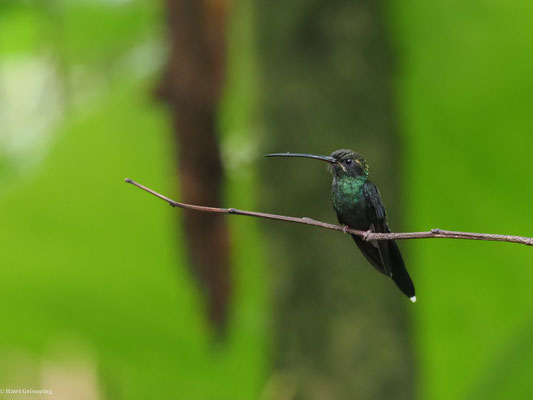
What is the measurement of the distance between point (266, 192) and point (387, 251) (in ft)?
5.22

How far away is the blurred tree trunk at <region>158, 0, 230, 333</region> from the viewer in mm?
1639

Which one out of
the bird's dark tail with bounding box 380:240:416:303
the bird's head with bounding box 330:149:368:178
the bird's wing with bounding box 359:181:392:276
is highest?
the bird's head with bounding box 330:149:368:178

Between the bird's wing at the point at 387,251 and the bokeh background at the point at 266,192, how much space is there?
65cm

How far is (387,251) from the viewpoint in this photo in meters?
0.84

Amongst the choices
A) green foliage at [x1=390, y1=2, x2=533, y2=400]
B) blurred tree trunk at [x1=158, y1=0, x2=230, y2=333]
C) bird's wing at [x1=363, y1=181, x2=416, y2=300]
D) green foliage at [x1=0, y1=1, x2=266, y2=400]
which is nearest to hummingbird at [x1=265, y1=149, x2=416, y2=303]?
bird's wing at [x1=363, y1=181, x2=416, y2=300]

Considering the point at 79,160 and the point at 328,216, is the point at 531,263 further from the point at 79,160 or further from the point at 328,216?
the point at 79,160

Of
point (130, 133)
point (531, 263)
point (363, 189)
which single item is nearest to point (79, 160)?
point (130, 133)

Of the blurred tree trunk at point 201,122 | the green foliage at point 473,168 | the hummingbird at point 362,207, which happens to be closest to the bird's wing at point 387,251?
the hummingbird at point 362,207

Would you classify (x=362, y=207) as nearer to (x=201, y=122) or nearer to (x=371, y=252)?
(x=371, y=252)

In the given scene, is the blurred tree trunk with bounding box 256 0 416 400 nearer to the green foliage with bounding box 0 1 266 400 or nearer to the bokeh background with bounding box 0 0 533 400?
the bokeh background with bounding box 0 0 533 400

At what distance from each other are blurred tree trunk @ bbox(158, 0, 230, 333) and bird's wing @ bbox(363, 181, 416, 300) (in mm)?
598

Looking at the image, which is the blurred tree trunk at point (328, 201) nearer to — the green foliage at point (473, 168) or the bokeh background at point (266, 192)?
the bokeh background at point (266, 192)

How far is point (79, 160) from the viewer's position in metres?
3.29

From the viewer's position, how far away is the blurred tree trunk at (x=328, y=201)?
2.22 m
